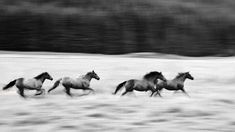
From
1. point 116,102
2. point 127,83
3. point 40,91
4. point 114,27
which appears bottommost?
point 116,102

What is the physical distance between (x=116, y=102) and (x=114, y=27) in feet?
12.5

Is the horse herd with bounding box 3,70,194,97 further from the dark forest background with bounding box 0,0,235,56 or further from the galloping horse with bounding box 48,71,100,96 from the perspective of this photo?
the dark forest background with bounding box 0,0,235,56

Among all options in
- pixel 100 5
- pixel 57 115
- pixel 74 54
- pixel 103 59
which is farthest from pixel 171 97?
pixel 100 5

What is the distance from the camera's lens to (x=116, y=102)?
27.3ft

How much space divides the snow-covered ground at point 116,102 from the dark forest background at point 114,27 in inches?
50.0

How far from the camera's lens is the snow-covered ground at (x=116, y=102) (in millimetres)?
7543

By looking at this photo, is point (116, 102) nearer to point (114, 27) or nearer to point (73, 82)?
point (73, 82)

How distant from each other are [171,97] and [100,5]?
4227 mm

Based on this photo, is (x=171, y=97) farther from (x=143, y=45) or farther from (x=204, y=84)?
(x=143, y=45)

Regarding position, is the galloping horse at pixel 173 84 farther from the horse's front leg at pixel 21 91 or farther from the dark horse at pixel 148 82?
the horse's front leg at pixel 21 91

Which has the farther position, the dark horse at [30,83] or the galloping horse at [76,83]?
the galloping horse at [76,83]

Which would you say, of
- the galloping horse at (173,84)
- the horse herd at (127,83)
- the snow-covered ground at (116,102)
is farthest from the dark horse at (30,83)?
the galloping horse at (173,84)

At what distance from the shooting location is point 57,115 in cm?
786

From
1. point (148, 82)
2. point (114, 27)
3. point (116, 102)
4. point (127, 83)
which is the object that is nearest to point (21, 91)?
point (116, 102)
